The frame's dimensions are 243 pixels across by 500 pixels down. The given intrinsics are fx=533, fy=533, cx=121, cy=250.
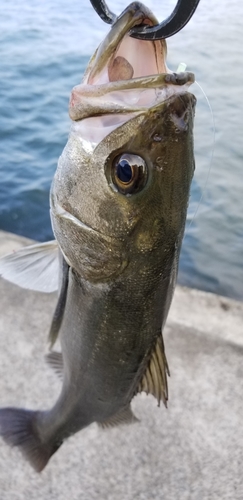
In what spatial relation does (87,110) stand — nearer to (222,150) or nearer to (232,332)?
(232,332)

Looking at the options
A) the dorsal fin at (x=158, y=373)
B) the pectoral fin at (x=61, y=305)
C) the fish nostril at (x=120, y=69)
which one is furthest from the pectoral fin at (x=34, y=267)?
the fish nostril at (x=120, y=69)

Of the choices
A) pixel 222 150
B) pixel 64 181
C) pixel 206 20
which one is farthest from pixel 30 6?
pixel 64 181

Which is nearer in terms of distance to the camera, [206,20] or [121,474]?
[121,474]

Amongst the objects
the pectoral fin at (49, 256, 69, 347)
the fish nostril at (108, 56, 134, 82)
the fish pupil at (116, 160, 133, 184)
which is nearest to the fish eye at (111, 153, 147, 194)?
the fish pupil at (116, 160, 133, 184)

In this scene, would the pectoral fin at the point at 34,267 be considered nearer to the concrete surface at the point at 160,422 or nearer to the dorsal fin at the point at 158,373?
the dorsal fin at the point at 158,373

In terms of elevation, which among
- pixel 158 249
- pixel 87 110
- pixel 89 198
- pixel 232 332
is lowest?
pixel 232 332

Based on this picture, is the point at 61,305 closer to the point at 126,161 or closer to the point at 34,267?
the point at 34,267

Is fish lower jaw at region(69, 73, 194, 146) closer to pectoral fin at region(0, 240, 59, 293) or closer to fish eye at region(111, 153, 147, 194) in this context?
fish eye at region(111, 153, 147, 194)
